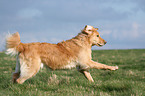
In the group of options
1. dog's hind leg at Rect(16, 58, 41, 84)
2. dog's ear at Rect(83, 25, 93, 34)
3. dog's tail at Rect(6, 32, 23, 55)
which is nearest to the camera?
dog's hind leg at Rect(16, 58, 41, 84)

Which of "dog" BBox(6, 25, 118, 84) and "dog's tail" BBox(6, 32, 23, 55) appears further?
"dog's tail" BBox(6, 32, 23, 55)

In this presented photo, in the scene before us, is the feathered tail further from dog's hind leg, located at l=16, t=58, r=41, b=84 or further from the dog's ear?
the dog's ear

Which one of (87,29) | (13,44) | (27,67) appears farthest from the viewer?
(87,29)

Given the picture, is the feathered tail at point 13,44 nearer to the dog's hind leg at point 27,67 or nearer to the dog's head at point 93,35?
the dog's hind leg at point 27,67

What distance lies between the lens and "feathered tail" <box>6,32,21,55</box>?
514 cm

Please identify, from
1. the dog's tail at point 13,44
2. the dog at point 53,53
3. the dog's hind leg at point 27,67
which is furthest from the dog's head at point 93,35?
the dog's tail at point 13,44

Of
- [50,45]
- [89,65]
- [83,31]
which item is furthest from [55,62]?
[83,31]

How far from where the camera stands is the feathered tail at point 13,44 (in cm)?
514

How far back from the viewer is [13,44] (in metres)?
5.16

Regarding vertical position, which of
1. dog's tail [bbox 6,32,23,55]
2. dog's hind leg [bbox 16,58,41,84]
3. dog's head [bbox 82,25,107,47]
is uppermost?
dog's head [bbox 82,25,107,47]

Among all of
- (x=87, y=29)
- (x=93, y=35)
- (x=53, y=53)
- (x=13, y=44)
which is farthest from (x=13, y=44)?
(x=93, y=35)

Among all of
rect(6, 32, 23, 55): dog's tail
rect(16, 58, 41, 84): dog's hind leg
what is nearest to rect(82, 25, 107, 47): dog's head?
rect(16, 58, 41, 84): dog's hind leg

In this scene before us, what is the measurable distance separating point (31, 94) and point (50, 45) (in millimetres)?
1725

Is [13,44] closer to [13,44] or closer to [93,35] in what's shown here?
[13,44]
